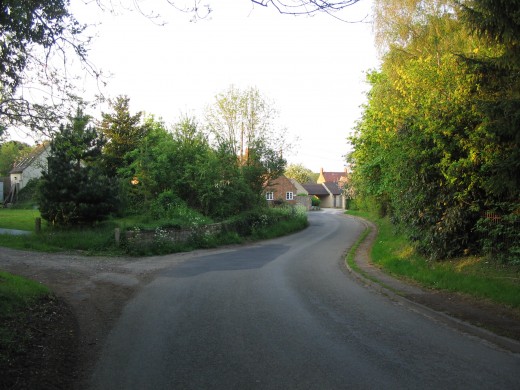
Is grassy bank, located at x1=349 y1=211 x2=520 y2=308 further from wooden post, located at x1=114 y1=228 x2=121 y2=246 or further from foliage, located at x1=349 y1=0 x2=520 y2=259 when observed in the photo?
wooden post, located at x1=114 y1=228 x2=121 y2=246

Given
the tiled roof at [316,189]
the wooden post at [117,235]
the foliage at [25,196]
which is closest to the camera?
the wooden post at [117,235]

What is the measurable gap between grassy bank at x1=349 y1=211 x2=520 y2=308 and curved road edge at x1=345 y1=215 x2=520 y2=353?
40 cm

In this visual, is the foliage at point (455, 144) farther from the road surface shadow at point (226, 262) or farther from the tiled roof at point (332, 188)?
the tiled roof at point (332, 188)

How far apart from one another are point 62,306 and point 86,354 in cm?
299

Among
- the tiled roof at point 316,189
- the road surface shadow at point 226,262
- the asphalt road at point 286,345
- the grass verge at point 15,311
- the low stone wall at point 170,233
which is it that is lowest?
the road surface shadow at point 226,262

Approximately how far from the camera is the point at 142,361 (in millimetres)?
5578

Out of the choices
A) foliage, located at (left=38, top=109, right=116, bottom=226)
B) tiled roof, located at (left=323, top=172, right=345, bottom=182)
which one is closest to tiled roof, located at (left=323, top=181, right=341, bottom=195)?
tiled roof, located at (left=323, top=172, right=345, bottom=182)

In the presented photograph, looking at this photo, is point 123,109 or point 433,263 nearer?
point 433,263

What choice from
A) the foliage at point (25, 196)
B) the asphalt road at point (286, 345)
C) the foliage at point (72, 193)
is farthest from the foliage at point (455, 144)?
the foliage at point (25, 196)

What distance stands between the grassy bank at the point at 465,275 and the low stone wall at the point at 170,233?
10332 millimetres

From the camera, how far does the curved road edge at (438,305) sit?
689cm

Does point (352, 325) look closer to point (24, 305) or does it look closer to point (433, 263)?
point (24, 305)

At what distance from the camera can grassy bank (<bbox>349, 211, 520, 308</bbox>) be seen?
933 centimetres

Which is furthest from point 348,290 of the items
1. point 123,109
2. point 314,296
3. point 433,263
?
point 123,109
